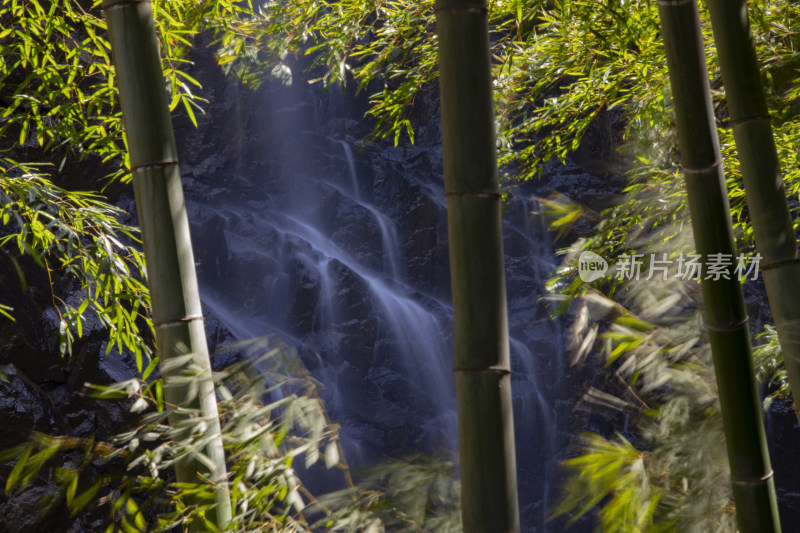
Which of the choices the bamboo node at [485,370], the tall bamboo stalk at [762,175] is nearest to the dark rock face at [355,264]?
the tall bamboo stalk at [762,175]

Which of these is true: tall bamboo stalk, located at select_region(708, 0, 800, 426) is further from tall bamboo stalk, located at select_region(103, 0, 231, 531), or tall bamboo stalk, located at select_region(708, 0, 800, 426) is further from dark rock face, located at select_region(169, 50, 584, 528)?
dark rock face, located at select_region(169, 50, 584, 528)

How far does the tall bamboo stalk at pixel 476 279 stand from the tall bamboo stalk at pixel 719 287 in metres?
0.43

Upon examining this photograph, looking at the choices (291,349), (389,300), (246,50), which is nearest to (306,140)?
(389,300)

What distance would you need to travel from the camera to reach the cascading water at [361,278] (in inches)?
326

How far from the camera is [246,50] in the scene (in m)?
2.76

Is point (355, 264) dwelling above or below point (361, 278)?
above

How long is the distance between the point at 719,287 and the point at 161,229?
36.4 inches

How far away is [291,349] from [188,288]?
22cm

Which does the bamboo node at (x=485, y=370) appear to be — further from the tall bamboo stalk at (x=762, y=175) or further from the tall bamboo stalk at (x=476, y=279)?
the tall bamboo stalk at (x=762, y=175)

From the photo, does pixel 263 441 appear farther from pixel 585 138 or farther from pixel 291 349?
pixel 585 138

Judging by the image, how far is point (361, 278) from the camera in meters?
8.91
